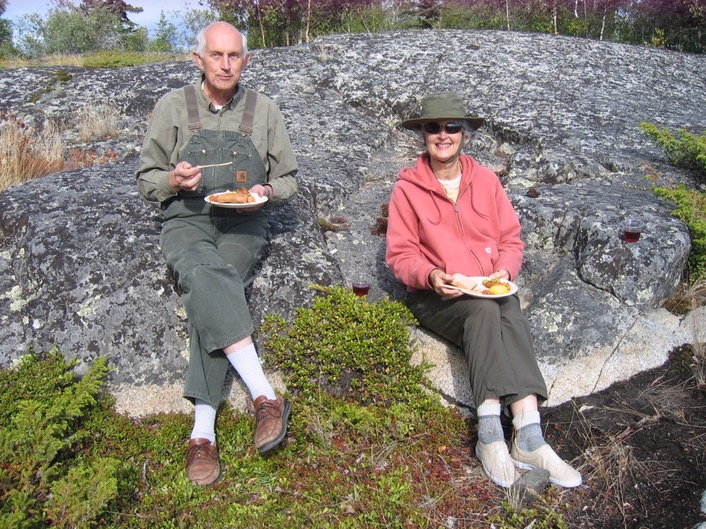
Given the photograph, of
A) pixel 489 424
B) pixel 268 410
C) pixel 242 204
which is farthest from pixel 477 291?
pixel 242 204

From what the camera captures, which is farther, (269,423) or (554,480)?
(269,423)

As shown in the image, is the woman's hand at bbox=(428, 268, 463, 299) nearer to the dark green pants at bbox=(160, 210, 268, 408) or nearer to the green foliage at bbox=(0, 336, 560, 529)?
the green foliage at bbox=(0, 336, 560, 529)

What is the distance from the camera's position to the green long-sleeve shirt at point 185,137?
4.61 m

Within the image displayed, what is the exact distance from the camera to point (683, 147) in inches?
259

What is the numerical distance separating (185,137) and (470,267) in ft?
8.22

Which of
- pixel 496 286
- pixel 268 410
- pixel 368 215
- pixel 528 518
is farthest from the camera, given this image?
pixel 368 215

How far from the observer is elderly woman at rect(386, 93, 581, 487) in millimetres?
3809

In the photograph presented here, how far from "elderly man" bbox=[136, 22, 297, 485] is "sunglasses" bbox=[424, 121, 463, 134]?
1.22m

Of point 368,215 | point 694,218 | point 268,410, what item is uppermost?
point 694,218

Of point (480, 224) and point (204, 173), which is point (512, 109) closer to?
point (480, 224)

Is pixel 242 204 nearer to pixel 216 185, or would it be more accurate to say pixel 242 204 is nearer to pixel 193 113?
pixel 216 185

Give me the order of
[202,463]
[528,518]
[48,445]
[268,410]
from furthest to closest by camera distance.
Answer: [268,410]
[202,463]
[48,445]
[528,518]

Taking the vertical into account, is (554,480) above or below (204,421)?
below

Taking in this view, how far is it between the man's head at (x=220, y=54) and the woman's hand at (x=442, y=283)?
2.19 metres
